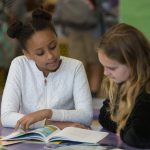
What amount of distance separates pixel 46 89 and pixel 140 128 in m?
0.66

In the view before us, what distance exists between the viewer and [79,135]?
2025 mm

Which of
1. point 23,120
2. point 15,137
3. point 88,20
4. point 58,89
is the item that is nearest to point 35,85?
point 58,89

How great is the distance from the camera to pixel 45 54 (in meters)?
2.33

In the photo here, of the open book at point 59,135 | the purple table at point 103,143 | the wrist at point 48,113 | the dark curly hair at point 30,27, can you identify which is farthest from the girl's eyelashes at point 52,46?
the purple table at point 103,143

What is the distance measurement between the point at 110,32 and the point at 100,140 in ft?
1.62

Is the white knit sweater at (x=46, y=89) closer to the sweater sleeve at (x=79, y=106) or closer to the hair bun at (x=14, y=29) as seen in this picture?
the sweater sleeve at (x=79, y=106)

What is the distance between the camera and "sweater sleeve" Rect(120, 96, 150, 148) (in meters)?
1.94

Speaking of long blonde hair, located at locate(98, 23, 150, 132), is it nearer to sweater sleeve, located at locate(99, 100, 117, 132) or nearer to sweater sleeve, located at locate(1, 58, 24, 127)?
sweater sleeve, located at locate(99, 100, 117, 132)

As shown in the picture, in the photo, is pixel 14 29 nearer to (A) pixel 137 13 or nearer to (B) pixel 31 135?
(B) pixel 31 135

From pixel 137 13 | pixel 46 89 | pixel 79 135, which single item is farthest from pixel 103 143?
pixel 137 13

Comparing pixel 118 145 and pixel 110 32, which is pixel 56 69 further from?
pixel 118 145

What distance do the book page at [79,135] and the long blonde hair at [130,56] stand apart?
111mm

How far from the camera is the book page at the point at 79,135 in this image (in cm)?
195

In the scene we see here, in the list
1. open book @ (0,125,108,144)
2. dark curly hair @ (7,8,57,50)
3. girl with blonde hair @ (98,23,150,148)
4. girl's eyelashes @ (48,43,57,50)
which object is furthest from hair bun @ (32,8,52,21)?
open book @ (0,125,108,144)
